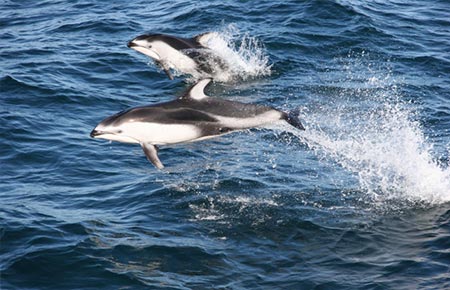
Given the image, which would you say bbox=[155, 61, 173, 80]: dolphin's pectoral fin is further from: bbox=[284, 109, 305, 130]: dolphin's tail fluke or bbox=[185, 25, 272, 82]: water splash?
bbox=[284, 109, 305, 130]: dolphin's tail fluke

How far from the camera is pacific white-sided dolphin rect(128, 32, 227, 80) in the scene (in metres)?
20.3

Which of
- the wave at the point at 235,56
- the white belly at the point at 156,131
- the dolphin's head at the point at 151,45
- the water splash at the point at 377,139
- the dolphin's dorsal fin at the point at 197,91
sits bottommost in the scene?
the water splash at the point at 377,139

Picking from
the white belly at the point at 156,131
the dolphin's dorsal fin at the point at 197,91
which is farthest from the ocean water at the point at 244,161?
the dolphin's dorsal fin at the point at 197,91

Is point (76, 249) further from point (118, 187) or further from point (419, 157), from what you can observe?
point (419, 157)

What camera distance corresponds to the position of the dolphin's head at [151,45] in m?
20.4

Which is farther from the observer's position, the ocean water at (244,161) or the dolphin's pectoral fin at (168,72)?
the dolphin's pectoral fin at (168,72)

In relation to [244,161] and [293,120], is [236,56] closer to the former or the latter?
[244,161]

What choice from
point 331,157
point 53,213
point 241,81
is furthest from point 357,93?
point 53,213

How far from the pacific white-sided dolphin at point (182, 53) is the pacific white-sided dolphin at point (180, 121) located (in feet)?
23.2

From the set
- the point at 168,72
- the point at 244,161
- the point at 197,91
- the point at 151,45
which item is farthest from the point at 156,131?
the point at 151,45

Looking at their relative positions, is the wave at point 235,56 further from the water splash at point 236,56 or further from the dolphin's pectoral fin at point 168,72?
the dolphin's pectoral fin at point 168,72

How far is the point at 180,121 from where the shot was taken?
42.8ft

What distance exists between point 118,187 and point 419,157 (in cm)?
527

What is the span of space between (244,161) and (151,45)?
5.68 metres
